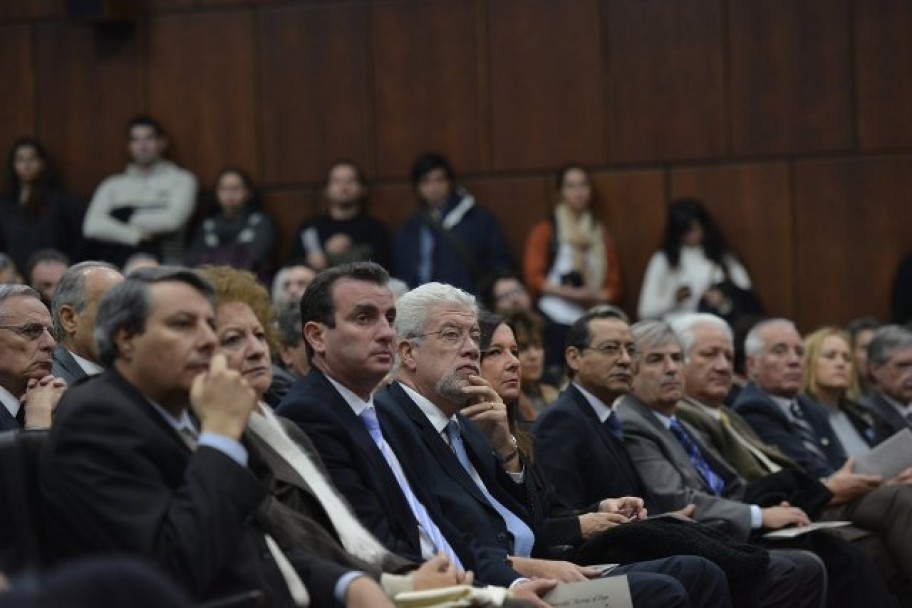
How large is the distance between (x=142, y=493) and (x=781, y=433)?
4.56 meters

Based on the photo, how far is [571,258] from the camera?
10562 mm

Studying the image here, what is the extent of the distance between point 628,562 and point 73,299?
1938 mm

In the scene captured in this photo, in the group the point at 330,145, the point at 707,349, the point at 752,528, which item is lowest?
the point at 752,528

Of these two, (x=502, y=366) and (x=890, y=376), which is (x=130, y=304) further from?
(x=890, y=376)

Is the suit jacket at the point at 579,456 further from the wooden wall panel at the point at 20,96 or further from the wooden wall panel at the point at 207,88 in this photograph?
the wooden wall panel at the point at 20,96

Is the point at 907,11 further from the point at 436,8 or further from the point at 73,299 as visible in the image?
the point at 73,299

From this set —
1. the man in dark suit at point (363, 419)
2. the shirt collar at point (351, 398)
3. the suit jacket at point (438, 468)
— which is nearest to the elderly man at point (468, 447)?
the suit jacket at point (438, 468)

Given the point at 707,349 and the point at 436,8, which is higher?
the point at 436,8

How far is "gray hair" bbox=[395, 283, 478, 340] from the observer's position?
17.2 ft

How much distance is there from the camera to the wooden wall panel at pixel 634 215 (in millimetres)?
10914

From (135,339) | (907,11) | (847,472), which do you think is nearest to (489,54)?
(907,11)

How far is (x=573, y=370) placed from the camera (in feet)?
21.2

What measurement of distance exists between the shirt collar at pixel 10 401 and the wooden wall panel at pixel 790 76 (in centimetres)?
672

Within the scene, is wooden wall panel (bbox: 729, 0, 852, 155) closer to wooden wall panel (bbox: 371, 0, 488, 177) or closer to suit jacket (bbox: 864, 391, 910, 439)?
wooden wall panel (bbox: 371, 0, 488, 177)
